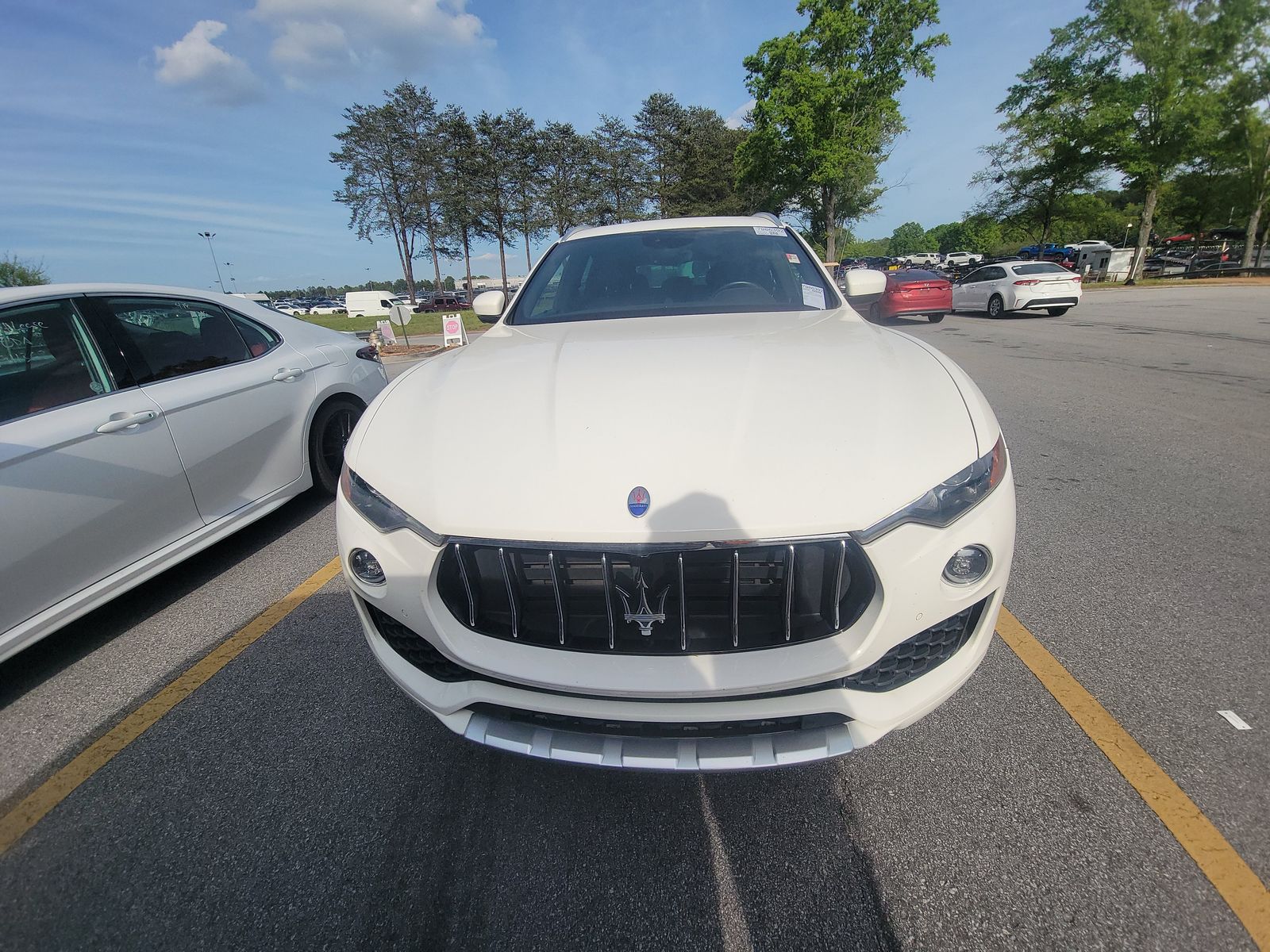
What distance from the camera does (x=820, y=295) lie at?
2.73 meters

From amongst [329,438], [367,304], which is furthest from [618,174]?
[329,438]

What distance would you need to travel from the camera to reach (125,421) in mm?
2643

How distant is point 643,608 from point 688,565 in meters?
0.15

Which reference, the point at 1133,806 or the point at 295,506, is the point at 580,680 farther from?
the point at 295,506

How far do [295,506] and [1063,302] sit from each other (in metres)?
17.3

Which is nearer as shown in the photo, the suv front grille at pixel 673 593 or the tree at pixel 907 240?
the suv front grille at pixel 673 593

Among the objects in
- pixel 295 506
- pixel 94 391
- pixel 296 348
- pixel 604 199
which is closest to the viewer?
pixel 94 391

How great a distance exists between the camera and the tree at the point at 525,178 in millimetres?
43250

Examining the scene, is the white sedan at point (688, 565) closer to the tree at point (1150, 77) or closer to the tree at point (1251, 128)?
the tree at point (1150, 77)

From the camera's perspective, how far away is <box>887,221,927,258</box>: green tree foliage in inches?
4294

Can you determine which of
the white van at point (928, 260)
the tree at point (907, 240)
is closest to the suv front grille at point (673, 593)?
the white van at point (928, 260)

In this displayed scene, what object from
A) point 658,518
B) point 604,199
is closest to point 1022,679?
point 658,518

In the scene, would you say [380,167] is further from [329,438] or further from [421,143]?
[329,438]

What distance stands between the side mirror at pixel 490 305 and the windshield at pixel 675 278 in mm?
196
